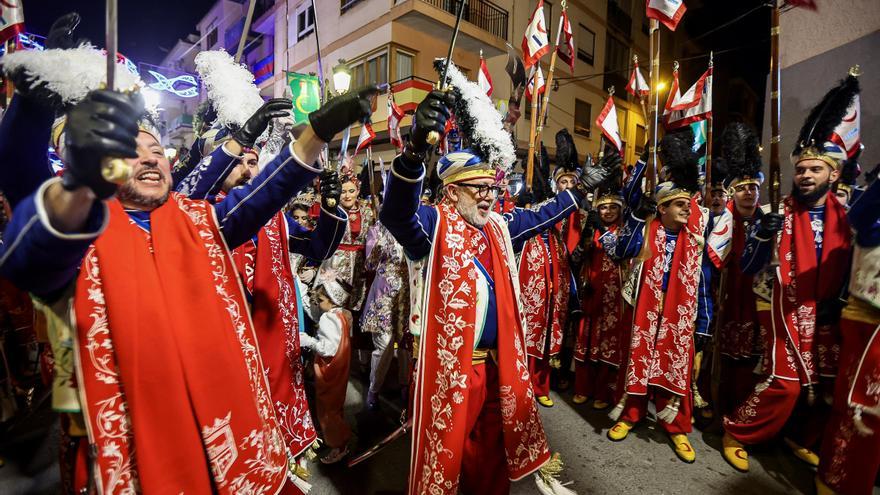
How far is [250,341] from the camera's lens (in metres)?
1.63

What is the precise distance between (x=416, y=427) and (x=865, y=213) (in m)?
3.11

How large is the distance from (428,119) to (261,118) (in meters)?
0.97

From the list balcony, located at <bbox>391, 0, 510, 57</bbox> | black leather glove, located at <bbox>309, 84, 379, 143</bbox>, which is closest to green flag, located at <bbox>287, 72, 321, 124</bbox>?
black leather glove, located at <bbox>309, 84, 379, 143</bbox>

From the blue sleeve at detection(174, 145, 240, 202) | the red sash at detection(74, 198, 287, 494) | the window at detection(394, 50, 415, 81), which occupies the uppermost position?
the window at detection(394, 50, 415, 81)

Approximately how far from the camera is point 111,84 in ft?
3.63

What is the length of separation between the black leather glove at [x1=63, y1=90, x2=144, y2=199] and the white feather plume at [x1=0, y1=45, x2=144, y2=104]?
0.90ft


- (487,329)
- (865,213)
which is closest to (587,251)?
(865,213)

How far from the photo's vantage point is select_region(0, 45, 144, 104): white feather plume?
50.0 inches

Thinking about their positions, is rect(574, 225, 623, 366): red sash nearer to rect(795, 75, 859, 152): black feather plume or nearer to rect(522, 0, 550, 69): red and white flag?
rect(795, 75, 859, 152): black feather plume

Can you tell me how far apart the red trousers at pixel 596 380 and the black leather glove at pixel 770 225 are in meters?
2.09

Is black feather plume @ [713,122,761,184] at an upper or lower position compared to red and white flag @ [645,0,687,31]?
lower

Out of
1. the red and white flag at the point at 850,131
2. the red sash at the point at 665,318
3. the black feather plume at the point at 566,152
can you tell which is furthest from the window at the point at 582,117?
the red sash at the point at 665,318

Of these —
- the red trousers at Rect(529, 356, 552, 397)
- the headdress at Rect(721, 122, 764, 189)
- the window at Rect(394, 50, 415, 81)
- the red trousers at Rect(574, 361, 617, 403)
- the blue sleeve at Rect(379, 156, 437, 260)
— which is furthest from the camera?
the window at Rect(394, 50, 415, 81)

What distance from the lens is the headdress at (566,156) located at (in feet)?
18.1
